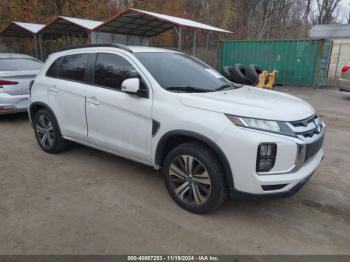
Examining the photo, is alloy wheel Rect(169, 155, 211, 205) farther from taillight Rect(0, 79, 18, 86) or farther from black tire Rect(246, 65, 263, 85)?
black tire Rect(246, 65, 263, 85)

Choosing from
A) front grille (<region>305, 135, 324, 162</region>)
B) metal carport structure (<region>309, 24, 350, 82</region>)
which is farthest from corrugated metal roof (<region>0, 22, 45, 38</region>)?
metal carport structure (<region>309, 24, 350, 82</region>)

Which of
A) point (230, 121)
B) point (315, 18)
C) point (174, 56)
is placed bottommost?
point (230, 121)

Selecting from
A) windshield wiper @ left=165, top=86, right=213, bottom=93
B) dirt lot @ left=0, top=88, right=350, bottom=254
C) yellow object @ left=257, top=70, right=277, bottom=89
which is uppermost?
windshield wiper @ left=165, top=86, right=213, bottom=93

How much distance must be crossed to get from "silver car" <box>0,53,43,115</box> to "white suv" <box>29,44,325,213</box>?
2387 mm

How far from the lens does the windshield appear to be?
368cm

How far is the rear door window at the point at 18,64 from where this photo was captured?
23.4 feet

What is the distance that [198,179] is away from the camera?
3264mm

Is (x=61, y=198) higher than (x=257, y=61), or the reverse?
(x=257, y=61)

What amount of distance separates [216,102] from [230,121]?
301 millimetres

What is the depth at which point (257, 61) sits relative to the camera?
15797 millimetres

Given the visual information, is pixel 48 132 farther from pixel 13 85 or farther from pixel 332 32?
pixel 332 32

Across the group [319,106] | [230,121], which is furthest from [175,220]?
[319,106]

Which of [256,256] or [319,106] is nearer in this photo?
[256,256]

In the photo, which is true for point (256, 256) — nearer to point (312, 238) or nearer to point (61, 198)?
point (312, 238)
